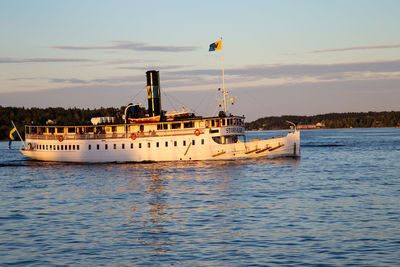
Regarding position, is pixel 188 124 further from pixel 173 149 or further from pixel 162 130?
pixel 173 149

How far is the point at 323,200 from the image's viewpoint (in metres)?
32.8

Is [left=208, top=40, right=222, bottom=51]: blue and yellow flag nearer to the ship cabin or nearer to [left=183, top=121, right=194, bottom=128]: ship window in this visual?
the ship cabin

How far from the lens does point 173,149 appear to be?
66000mm

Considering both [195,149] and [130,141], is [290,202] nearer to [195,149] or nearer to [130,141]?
[195,149]

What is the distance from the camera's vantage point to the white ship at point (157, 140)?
64250mm

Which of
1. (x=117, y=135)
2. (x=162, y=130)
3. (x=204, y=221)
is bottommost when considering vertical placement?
(x=204, y=221)

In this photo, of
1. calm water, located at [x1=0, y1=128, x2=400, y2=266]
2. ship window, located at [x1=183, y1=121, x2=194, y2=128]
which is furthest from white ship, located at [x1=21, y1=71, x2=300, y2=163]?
calm water, located at [x1=0, y1=128, x2=400, y2=266]

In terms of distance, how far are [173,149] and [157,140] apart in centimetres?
273

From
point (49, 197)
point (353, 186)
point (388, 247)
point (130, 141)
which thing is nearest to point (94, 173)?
point (130, 141)

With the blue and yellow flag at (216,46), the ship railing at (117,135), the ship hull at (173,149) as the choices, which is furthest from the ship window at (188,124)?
the blue and yellow flag at (216,46)

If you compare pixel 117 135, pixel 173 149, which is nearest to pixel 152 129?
pixel 173 149

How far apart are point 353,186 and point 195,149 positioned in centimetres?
2779

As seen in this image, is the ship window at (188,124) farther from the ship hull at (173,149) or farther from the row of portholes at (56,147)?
the row of portholes at (56,147)

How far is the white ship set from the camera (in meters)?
64.2
